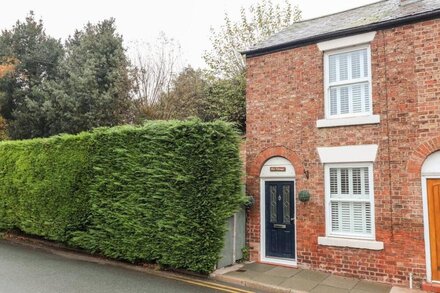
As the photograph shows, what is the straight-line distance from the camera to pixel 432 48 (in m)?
7.62

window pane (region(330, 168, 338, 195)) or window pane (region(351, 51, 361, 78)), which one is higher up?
window pane (region(351, 51, 361, 78))

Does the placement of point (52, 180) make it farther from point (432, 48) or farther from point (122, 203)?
point (432, 48)

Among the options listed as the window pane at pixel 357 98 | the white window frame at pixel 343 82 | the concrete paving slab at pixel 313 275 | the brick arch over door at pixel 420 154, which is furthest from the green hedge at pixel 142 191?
the brick arch over door at pixel 420 154

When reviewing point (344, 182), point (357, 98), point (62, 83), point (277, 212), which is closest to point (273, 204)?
point (277, 212)

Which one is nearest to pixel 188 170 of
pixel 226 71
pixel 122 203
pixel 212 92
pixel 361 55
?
pixel 122 203

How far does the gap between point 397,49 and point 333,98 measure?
179 centimetres

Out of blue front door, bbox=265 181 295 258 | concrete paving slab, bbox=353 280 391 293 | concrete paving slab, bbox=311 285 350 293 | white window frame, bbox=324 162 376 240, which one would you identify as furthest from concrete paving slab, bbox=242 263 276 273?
concrete paving slab, bbox=353 280 391 293

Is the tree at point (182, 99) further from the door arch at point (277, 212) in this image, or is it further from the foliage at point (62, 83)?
the door arch at point (277, 212)

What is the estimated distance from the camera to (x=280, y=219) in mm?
9312

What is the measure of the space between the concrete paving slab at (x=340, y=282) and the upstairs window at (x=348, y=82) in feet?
12.8

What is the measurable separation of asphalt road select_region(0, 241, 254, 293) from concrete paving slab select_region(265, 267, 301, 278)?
1262mm

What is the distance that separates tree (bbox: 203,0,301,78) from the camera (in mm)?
20234

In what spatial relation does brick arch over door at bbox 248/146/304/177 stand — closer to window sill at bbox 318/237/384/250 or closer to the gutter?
window sill at bbox 318/237/384/250

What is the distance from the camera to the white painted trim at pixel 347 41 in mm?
8242
